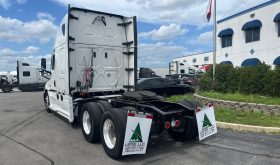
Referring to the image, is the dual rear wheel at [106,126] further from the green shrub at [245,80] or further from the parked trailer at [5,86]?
the parked trailer at [5,86]

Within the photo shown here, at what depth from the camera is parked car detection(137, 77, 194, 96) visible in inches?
614

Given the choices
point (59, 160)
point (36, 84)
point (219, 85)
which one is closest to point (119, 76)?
point (59, 160)

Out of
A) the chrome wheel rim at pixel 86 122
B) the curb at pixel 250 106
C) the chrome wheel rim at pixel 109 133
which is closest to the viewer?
the chrome wheel rim at pixel 109 133

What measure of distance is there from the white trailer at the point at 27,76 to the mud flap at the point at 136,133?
85.8 feet

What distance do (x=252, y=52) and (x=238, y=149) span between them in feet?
71.5

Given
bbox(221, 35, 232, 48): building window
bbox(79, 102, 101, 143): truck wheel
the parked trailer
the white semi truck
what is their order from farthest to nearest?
the parked trailer
bbox(221, 35, 232, 48): building window
bbox(79, 102, 101, 143): truck wheel
the white semi truck

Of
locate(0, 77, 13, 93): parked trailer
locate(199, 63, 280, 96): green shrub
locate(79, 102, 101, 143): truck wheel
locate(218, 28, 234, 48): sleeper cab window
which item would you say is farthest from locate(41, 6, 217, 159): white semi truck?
locate(0, 77, 13, 93): parked trailer

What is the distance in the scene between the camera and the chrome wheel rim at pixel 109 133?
5.94m

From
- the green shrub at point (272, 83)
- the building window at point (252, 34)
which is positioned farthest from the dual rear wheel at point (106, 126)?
the building window at point (252, 34)

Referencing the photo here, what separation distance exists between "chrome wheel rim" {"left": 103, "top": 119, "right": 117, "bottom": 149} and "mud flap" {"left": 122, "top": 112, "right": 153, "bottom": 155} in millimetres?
623

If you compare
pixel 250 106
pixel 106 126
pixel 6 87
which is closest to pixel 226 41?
pixel 250 106

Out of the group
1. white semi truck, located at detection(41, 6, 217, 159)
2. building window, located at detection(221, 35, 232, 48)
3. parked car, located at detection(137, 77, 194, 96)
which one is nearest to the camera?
white semi truck, located at detection(41, 6, 217, 159)

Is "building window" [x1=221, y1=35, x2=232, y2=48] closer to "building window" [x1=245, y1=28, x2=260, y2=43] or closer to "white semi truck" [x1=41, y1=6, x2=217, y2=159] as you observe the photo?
"building window" [x1=245, y1=28, x2=260, y2=43]

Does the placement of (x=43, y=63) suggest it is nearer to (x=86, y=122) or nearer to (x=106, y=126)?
(x=86, y=122)
